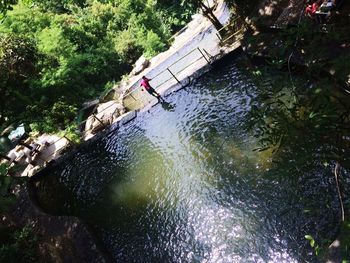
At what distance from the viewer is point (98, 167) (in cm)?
1655

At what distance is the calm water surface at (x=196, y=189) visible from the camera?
9031mm

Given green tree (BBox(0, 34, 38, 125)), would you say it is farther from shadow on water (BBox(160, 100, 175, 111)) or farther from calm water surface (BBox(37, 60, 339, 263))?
shadow on water (BBox(160, 100, 175, 111))

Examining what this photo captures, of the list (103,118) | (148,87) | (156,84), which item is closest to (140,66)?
(156,84)

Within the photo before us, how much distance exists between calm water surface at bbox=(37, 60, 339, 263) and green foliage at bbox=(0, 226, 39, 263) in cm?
206

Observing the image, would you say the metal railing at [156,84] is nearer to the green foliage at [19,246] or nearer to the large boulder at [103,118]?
the large boulder at [103,118]

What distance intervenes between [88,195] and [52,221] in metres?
2.18

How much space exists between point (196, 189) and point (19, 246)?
6.85 metres

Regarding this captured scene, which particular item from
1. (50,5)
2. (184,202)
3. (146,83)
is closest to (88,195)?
(184,202)

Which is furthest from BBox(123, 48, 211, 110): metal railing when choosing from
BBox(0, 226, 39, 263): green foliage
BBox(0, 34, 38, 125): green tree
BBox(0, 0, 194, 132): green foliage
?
BBox(0, 226, 39, 263): green foliage

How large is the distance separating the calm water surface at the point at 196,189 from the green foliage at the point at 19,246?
206 centimetres

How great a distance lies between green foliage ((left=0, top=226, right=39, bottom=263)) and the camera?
Answer: 11.4 meters

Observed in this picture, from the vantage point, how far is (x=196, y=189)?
39.0ft

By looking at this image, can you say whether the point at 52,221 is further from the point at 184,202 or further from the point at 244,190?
the point at 244,190

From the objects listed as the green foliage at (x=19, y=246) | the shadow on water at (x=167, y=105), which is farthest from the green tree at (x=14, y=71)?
the green foliage at (x=19, y=246)
